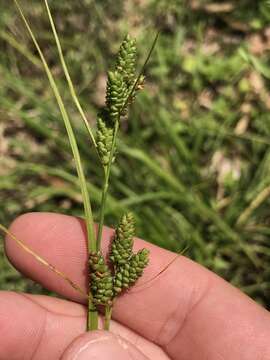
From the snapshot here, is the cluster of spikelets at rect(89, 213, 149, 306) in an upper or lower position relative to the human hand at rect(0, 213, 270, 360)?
upper

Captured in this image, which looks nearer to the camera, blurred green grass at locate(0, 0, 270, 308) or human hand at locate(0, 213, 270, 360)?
human hand at locate(0, 213, 270, 360)

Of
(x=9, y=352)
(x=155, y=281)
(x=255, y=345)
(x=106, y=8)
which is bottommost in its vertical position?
(x=9, y=352)

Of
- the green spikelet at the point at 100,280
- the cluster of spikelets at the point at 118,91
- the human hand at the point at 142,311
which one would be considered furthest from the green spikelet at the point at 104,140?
the human hand at the point at 142,311

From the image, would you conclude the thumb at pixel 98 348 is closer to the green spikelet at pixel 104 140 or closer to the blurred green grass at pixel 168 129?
the green spikelet at pixel 104 140

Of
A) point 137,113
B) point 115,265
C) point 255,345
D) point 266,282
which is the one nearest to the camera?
point 115,265

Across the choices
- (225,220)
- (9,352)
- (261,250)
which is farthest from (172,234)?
(9,352)

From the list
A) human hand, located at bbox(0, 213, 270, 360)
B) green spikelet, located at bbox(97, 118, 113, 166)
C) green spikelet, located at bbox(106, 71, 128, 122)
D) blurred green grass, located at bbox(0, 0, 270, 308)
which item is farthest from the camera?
blurred green grass, located at bbox(0, 0, 270, 308)

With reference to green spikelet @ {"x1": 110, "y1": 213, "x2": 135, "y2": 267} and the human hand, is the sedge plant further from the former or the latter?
the human hand

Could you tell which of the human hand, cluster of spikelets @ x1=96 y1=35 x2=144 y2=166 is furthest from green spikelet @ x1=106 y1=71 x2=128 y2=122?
the human hand

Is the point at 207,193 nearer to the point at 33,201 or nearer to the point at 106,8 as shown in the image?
the point at 33,201
